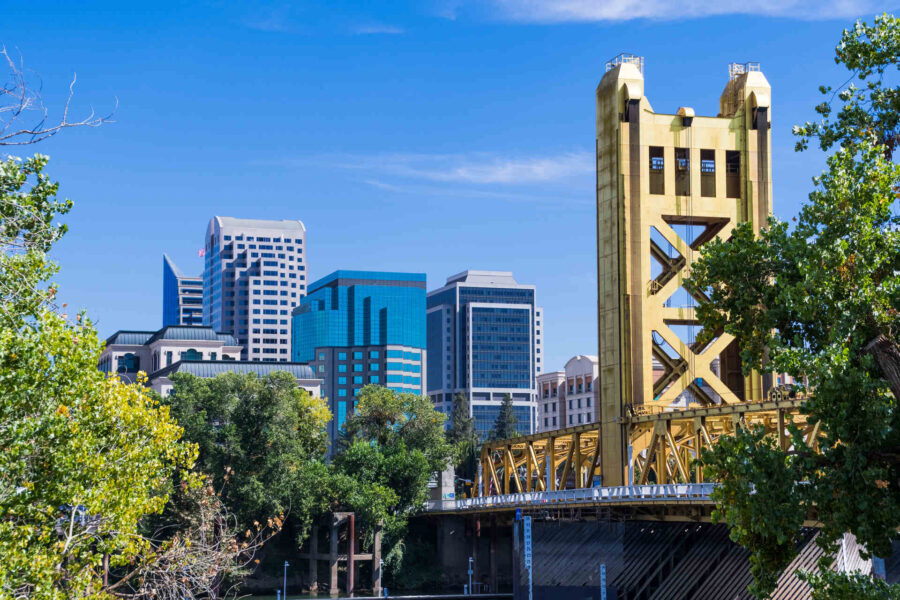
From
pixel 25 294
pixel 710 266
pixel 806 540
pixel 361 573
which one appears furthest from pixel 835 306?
pixel 361 573

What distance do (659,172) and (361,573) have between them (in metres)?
48.8

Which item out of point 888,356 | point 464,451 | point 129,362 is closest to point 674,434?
point 888,356

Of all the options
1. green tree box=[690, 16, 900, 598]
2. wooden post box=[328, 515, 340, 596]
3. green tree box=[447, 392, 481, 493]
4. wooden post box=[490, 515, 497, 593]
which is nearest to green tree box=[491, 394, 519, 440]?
green tree box=[447, 392, 481, 493]

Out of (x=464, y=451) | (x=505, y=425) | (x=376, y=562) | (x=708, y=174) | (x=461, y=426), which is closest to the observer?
(x=708, y=174)

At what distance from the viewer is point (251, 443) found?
3873 inches

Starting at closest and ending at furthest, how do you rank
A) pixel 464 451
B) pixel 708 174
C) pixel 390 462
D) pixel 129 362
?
pixel 708 174, pixel 390 462, pixel 464 451, pixel 129 362

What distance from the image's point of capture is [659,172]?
7925cm

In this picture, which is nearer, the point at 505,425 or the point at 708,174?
the point at 708,174

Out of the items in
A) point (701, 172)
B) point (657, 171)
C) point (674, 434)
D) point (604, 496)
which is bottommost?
point (604, 496)

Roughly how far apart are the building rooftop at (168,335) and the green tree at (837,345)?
428ft

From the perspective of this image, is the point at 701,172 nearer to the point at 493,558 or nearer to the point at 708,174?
the point at 708,174

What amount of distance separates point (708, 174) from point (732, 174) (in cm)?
179

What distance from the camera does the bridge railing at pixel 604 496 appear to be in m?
63.1

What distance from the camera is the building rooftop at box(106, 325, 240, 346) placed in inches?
5950
